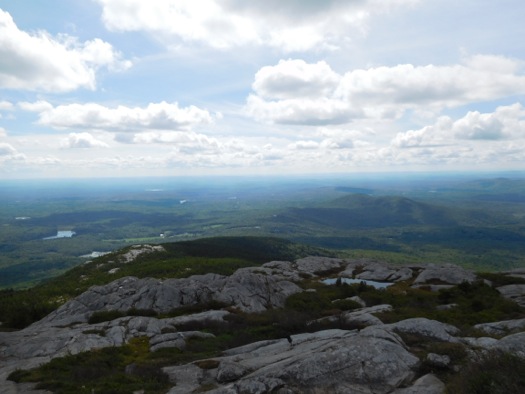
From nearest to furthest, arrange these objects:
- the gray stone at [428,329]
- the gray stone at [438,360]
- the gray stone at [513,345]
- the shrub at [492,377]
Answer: the shrub at [492,377] → the gray stone at [513,345] → the gray stone at [438,360] → the gray stone at [428,329]

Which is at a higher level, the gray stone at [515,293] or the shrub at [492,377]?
the shrub at [492,377]

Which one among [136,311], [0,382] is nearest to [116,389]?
[0,382]

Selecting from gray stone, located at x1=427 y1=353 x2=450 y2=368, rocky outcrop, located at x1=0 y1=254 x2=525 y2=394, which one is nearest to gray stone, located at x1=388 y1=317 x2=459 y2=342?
rocky outcrop, located at x1=0 y1=254 x2=525 y2=394

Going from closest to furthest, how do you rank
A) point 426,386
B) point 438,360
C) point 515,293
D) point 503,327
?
point 426,386
point 438,360
point 503,327
point 515,293

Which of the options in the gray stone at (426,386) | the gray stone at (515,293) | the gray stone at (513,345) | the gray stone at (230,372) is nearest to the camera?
the gray stone at (426,386)

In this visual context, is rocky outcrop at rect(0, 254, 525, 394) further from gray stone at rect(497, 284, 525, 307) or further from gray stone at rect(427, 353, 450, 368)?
gray stone at rect(497, 284, 525, 307)

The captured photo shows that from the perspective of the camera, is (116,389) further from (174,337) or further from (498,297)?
(498,297)

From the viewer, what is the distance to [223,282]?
5772 cm

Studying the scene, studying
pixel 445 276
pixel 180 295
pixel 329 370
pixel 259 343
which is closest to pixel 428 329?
pixel 329 370

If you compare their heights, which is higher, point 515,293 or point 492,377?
point 492,377

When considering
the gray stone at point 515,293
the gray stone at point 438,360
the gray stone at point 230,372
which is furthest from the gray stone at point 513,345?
the gray stone at point 515,293

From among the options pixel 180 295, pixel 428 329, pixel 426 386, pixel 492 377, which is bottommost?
pixel 180 295

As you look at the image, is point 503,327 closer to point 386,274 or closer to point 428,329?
point 428,329

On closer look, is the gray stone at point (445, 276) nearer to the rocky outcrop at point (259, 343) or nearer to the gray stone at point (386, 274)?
the rocky outcrop at point (259, 343)
